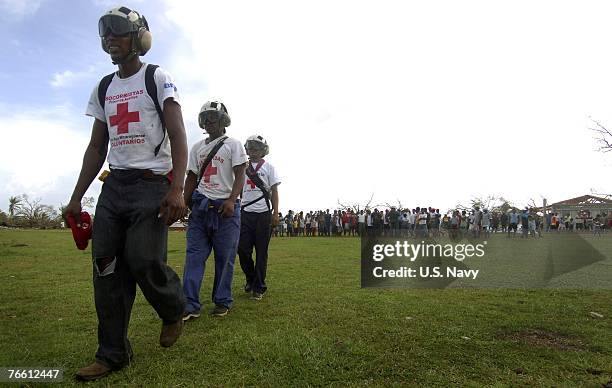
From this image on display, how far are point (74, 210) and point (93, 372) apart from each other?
3.71 feet

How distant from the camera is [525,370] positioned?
315 centimetres

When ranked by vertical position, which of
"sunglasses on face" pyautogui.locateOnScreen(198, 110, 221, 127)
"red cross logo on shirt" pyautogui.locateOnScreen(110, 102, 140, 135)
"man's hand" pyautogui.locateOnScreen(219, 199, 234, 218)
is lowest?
"man's hand" pyautogui.locateOnScreen(219, 199, 234, 218)

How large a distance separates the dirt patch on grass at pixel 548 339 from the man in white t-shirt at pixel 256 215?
3.16m

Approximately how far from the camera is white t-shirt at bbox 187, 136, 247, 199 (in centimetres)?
502

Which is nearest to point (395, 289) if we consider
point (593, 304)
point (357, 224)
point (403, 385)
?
point (593, 304)

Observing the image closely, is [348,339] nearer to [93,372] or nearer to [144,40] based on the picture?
[93,372]

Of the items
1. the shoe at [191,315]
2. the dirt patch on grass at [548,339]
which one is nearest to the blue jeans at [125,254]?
the shoe at [191,315]

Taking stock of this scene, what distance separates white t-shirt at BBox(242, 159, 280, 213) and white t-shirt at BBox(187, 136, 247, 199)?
1.16m

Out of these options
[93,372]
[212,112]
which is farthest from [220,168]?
[93,372]

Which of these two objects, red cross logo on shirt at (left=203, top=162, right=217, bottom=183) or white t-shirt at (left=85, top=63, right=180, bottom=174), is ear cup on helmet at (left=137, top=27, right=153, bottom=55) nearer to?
white t-shirt at (left=85, top=63, right=180, bottom=174)

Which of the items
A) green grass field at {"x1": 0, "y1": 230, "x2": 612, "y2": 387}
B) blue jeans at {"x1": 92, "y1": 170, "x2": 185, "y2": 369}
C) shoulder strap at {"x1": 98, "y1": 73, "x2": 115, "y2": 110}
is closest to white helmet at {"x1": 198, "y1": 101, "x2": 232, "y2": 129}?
shoulder strap at {"x1": 98, "y1": 73, "x2": 115, "y2": 110}

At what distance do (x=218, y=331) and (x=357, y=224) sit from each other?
83.2 ft

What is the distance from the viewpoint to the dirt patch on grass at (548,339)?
373 centimetres

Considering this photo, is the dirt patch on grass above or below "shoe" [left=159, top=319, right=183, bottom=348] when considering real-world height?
below
